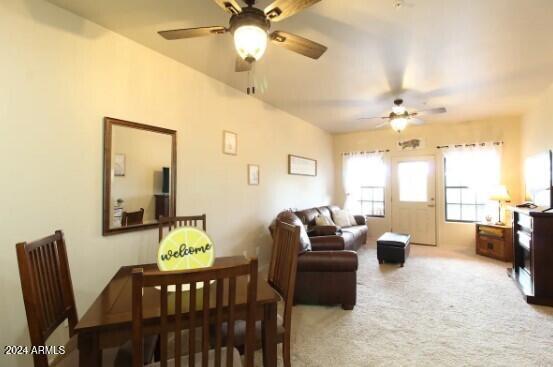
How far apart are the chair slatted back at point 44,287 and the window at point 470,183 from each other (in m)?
6.28

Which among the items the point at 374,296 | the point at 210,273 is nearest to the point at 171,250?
the point at 210,273

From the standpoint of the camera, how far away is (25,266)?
1186 mm

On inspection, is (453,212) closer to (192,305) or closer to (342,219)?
(342,219)

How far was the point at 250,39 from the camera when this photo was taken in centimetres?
160

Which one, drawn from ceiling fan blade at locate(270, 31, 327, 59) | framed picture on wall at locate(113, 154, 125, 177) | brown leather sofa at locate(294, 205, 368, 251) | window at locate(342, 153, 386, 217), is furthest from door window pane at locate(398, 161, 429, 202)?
framed picture on wall at locate(113, 154, 125, 177)

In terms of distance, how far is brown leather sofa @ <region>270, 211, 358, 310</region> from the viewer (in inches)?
113

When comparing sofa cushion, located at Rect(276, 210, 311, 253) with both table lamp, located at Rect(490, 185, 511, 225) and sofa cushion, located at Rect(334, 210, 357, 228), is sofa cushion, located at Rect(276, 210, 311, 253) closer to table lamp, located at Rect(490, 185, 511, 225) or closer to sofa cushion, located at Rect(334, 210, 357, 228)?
sofa cushion, located at Rect(334, 210, 357, 228)

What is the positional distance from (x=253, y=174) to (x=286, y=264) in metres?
2.39

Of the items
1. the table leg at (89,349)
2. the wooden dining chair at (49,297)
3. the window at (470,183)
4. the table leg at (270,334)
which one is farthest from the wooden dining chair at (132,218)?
the window at (470,183)

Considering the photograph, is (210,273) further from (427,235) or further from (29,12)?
(427,235)

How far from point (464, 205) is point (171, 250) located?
19.6 feet

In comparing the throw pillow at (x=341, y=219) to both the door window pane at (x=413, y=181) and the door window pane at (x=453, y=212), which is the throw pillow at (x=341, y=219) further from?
the door window pane at (x=453, y=212)

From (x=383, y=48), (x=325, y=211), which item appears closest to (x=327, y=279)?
(x=383, y=48)

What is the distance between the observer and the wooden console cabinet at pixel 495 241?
454cm
